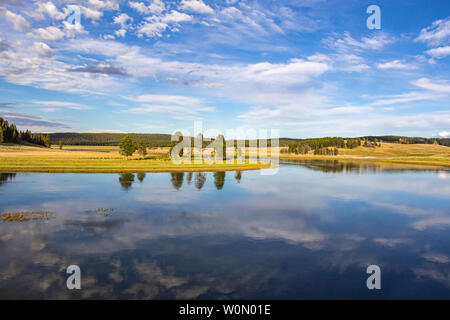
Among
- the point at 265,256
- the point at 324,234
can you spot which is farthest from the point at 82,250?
the point at 324,234

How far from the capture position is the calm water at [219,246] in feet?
47.2

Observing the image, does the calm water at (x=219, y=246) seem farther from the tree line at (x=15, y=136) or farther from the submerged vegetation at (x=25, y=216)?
the tree line at (x=15, y=136)

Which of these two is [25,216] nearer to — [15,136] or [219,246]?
[219,246]

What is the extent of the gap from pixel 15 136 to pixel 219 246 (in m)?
169

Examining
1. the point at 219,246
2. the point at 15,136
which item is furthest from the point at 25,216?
the point at 15,136

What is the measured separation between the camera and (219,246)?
66.0 feet

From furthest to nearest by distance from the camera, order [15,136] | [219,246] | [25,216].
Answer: [15,136] → [25,216] → [219,246]

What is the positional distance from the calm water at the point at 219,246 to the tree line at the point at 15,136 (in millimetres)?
129484

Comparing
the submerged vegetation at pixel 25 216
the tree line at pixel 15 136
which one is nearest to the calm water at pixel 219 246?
the submerged vegetation at pixel 25 216

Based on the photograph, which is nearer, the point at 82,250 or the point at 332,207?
the point at 82,250
